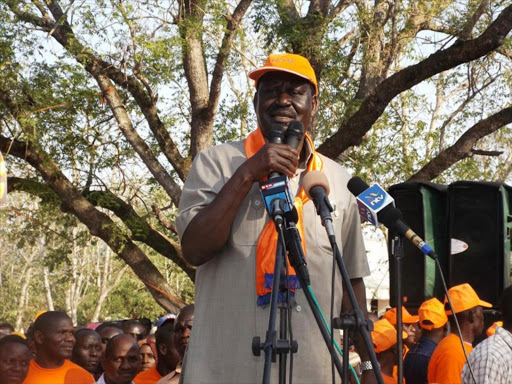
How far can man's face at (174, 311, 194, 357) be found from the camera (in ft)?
22.9

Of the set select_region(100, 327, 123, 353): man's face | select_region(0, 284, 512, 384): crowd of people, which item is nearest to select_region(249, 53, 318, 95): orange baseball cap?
select_region(0, 284, 512, 384): crowd of people

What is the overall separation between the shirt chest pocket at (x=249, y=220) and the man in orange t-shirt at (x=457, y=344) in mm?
3230

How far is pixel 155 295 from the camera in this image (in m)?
14.1

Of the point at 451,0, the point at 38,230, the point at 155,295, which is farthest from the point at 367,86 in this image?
the point at 38,230

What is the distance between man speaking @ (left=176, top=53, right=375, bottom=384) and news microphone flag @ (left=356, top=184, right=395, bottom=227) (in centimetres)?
13

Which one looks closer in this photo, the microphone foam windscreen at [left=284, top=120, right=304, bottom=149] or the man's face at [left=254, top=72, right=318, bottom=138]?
the microphone foam windscreen at [left=284, top=120, right=304, bottom=149]

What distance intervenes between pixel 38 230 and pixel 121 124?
377cm

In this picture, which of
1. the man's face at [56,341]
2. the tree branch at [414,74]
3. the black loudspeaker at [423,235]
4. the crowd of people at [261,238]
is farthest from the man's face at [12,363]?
the tree branch at [414,74]

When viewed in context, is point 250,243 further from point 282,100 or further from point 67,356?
point 67,356

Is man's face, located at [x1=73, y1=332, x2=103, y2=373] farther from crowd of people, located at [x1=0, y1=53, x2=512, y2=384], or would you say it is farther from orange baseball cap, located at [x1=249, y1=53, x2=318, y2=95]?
orange baseball cap, located at [x1=249, y1=53, x2=318, y2=95]

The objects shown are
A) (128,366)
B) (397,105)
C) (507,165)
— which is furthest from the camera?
(507,165)

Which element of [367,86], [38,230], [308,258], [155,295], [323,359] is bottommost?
[323,359]

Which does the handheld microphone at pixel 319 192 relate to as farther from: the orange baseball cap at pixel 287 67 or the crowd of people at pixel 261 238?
the orange baseball cap at pixel 287 67

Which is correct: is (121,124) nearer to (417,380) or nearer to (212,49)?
(212,49)
